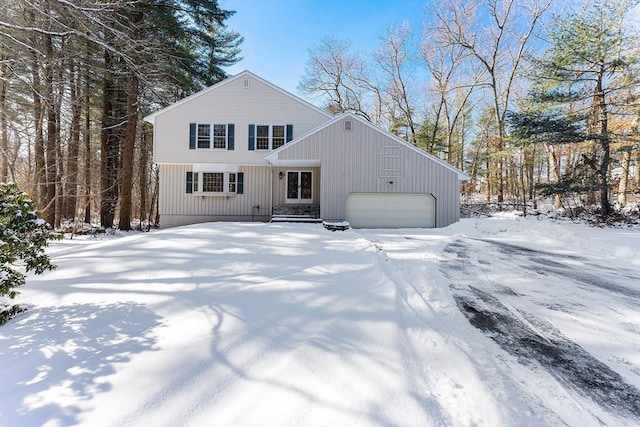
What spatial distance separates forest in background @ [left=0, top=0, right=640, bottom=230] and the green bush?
165 inches

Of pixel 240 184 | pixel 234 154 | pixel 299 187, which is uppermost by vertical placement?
pixel 234 154

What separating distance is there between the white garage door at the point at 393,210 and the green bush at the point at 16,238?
977cm

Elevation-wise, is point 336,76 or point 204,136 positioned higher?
point 336,76

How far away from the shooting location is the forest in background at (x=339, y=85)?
912cm

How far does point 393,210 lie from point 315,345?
400 inches

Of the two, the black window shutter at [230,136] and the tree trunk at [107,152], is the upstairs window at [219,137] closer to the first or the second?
the black window shutter at [230,136]

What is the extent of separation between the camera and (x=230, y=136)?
13.6 meters

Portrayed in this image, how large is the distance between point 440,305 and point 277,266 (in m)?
2.70

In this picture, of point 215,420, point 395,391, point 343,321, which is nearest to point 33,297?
point 215,420

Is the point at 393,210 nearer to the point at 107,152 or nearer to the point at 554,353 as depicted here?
the point at 554,353

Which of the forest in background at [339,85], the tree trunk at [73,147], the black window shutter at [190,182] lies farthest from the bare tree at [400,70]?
the tree trunk at [73,147]

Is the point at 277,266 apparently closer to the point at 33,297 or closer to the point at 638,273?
the point at 33,297

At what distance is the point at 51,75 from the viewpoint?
927 centimetres

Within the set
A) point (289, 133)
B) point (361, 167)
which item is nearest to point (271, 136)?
point (289, 133)
